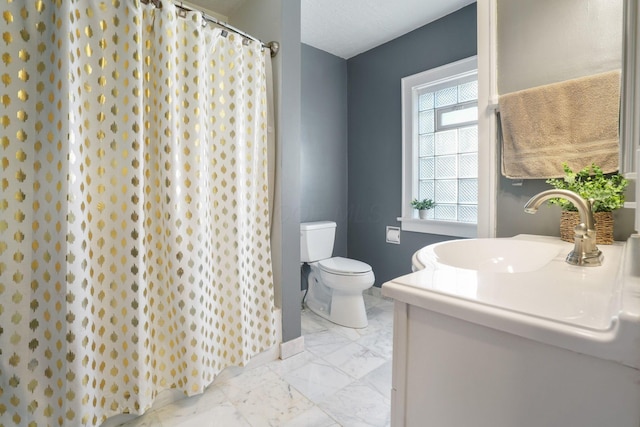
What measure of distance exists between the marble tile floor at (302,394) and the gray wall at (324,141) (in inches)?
51.6

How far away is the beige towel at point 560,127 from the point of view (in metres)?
1.06

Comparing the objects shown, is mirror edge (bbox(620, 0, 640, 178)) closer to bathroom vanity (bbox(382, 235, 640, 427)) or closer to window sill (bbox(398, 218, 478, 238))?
bathroom vanity (bbox(382, 235, 640, 427))

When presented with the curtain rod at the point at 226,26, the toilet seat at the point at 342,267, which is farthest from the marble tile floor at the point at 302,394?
the curtain rod at the point at 226,26

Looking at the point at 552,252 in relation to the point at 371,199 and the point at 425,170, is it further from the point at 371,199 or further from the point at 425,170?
the point at 371,199

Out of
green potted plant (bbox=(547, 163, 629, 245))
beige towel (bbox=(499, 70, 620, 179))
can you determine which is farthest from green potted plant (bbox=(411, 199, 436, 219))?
green potted plant (bbox=(547, 163, 629, 245))

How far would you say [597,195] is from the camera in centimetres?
102

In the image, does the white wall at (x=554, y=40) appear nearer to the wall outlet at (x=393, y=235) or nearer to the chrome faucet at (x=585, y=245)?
the chrome faucet at (x=585, y=245)

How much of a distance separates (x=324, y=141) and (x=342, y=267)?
1350mm

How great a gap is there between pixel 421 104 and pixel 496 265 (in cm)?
198

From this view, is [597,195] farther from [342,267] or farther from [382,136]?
[382,136]

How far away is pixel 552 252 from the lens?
1.02 m

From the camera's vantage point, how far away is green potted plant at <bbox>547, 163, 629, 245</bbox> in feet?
3.33

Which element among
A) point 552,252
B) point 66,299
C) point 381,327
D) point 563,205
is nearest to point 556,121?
point 563,205

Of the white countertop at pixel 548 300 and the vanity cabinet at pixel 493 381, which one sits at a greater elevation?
Result: the white countertop at pixel 548 300
